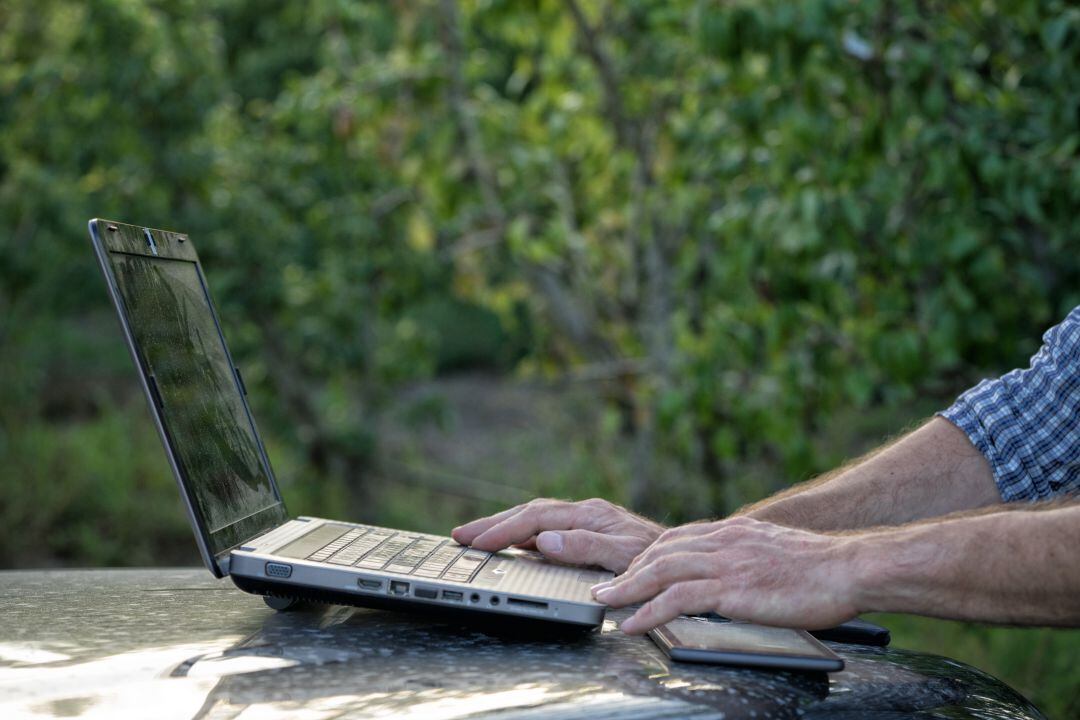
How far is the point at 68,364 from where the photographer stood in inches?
380

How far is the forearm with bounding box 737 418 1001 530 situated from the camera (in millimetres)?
1860

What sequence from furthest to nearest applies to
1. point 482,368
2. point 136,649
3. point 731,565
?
point 482,368 < point 731,565 < point 136,649

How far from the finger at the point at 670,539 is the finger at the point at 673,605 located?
0.21ft

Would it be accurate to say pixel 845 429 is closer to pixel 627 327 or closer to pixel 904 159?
pixel 627 327

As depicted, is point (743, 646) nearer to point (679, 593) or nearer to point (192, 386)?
point (679, 593)

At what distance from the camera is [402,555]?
4.67ft

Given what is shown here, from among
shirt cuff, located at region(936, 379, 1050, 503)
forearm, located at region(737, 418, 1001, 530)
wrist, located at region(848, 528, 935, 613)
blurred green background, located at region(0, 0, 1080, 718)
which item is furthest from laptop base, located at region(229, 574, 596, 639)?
blurred green background, located at region(0, 0, 1080, 718)

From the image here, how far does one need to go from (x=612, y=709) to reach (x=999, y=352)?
2685 mm

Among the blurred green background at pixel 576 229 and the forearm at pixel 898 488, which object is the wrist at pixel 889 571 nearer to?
the forearm at pixel 898 488

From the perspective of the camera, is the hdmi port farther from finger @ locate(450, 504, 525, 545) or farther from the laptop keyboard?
finger @ locate(450, 504, 525, 545)

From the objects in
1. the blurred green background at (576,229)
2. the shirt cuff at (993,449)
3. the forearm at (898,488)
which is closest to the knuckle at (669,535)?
the forearm at (898,488)

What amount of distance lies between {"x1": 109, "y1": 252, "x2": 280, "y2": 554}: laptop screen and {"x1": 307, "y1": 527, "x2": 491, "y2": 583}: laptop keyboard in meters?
0.12

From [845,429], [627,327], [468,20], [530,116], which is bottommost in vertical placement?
[845,429]

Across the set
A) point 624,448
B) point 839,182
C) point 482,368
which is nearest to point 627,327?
point 624,448
